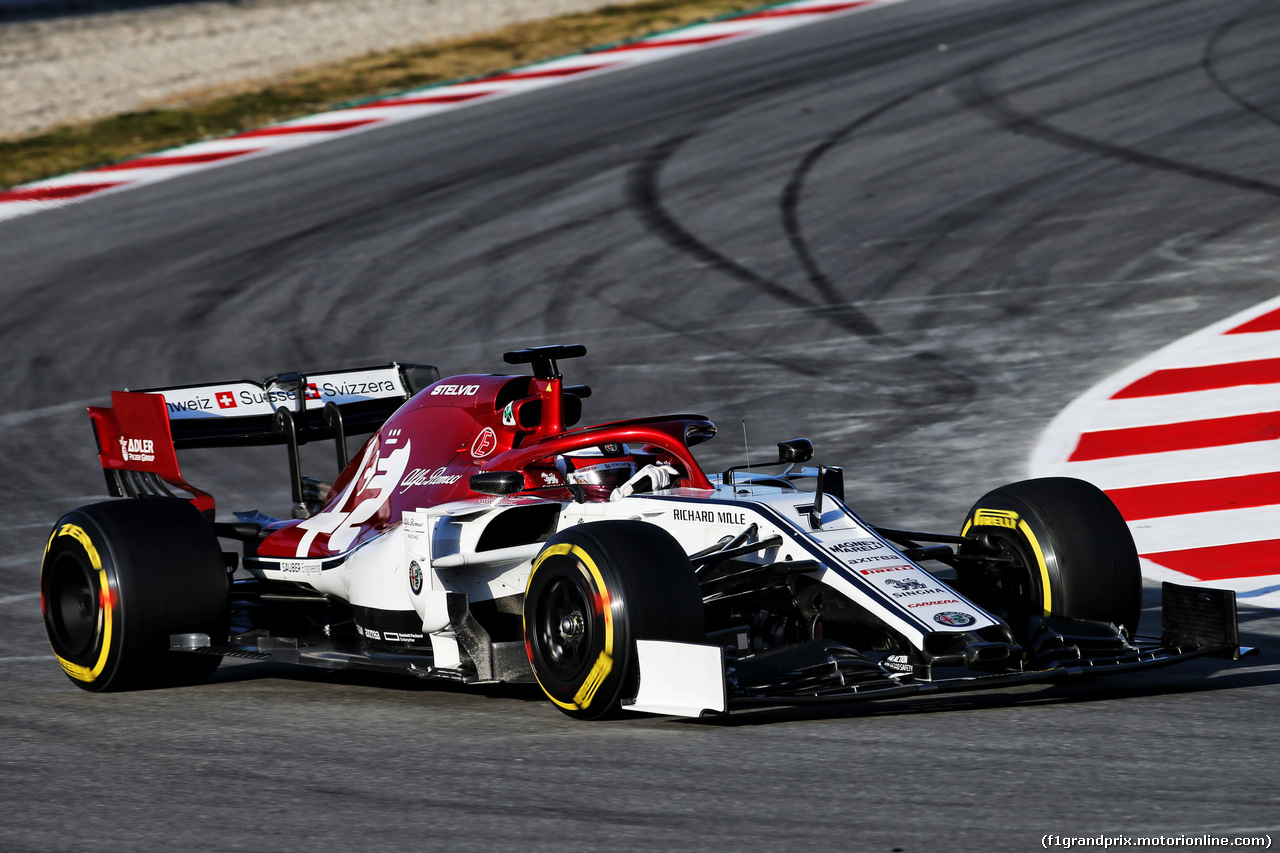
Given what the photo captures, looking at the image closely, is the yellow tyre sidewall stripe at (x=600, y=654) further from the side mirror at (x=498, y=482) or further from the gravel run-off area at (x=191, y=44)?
the gravel run-off area at (x=191, y=44)

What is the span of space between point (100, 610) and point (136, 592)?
0.20 metres

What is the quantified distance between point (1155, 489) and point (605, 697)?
4894 mm

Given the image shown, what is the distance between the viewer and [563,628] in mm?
6418

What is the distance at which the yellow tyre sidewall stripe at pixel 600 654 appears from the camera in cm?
609

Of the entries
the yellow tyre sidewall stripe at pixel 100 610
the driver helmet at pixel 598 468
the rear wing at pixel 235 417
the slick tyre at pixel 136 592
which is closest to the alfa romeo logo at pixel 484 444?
the driver helmet at pixel 598 468

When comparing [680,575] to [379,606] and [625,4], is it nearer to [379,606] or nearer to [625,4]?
[379,606]

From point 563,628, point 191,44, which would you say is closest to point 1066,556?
point 563,628

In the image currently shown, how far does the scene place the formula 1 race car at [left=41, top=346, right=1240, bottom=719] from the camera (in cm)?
615

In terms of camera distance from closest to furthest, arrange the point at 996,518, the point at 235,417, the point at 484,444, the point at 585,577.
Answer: the point at 585,577 < the point at 996,518 < the point at 484,444 < the point at 235,417

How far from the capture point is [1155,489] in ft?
32.8

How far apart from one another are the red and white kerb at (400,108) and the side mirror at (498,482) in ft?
43.4

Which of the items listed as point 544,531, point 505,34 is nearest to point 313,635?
point 544,531

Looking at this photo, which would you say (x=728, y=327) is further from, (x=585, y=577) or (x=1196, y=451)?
(x=585, y=577)

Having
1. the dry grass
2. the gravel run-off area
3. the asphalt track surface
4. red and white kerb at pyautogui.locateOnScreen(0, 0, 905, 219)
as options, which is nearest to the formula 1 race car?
the asphalt track surface
